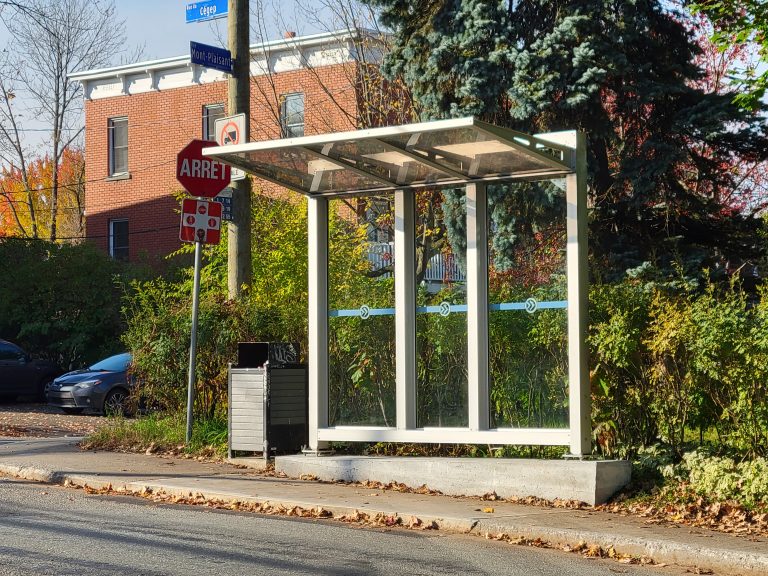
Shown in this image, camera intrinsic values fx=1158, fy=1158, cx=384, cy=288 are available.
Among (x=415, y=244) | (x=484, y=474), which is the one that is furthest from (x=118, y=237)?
(x=484, y=474)

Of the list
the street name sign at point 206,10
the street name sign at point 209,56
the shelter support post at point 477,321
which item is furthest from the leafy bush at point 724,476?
the street name sign at point 206,10

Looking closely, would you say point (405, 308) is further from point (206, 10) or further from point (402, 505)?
point (206, 10)

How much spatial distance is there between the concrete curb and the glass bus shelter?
171cm

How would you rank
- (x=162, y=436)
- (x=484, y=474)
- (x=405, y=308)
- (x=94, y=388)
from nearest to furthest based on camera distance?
1. (x=484, y=474)
2. (x=405, y=308)
3. (x=162, y=436)
4. (x=94, y=388)

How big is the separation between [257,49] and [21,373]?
32.3 feet

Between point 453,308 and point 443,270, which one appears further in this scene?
point 443,270

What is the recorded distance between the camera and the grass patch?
14.3 m

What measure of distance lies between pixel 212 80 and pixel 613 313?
931 inches

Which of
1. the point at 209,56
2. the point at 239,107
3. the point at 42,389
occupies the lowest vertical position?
the point at 42,389

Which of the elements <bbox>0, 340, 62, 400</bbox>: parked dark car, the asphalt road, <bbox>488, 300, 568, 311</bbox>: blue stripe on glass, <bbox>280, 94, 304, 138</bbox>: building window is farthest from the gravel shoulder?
<bbox>280, 94, 304, 138</bbox>: building window

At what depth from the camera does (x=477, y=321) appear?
11578mm

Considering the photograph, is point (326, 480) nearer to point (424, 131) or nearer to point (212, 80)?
point (424, 131)

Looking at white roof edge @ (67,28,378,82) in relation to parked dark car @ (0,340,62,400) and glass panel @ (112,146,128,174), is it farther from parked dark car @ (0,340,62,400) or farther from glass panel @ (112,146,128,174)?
parked dark car @ (0,340,62,400)

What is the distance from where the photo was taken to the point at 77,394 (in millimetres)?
22531
